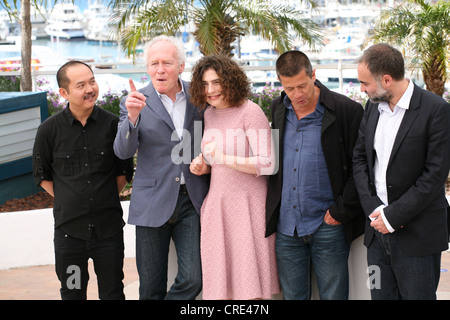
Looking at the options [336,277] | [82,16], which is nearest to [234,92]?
[336,277]

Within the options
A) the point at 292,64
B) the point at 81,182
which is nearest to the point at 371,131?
the point at 292,64

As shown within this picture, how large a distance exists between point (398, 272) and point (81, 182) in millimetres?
1948

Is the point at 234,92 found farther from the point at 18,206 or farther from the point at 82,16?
the point at 82,16

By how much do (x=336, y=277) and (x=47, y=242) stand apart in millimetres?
3800

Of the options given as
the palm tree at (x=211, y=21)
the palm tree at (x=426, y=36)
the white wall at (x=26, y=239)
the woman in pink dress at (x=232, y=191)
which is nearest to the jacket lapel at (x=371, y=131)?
the woman in pink dress at (x=232, y=191)

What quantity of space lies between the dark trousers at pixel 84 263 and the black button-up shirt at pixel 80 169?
0.06 meters

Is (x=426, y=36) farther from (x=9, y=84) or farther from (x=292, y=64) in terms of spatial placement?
(x=9, y=84)

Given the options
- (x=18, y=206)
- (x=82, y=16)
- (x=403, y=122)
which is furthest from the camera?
(x=82, y=16)

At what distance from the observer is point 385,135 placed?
10.7 feet

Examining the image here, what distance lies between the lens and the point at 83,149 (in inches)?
147

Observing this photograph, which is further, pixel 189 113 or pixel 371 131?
pixel 189 113

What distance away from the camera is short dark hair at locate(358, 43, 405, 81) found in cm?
316

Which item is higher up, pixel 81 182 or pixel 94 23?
pixel 94 23
